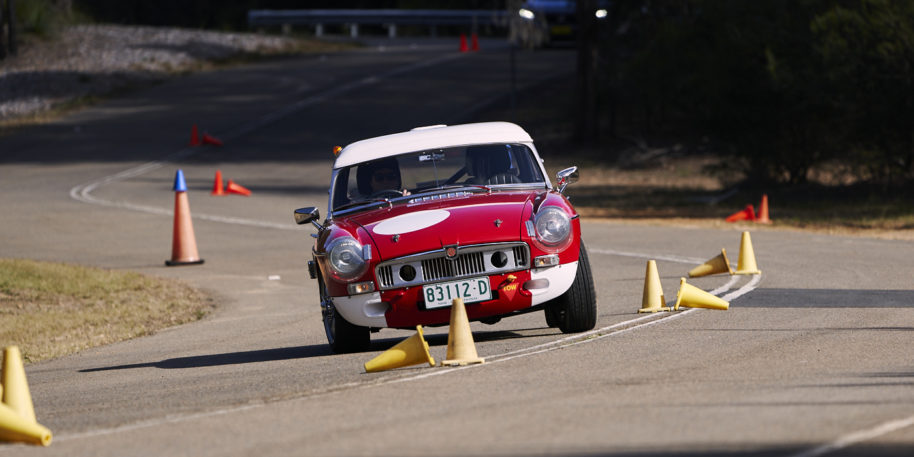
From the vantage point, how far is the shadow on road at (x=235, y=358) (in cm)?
973

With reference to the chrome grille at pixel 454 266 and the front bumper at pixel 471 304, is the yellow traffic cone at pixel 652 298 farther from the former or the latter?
the chrome grille at pixel 454 266

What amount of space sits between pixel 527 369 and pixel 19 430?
302 cm

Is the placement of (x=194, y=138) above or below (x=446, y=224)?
below

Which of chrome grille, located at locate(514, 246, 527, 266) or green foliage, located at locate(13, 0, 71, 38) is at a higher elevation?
green foliage, located at locate(13, 0, 71, 38)

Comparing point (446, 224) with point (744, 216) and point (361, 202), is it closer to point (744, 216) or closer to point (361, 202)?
point (361, 202)

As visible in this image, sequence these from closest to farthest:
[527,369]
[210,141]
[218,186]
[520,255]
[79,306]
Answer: [527,369] < [520,255] < [79,306] < [218,186] < [210,141]

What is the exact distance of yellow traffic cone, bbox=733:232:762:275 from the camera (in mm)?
13836

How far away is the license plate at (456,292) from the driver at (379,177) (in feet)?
4.79

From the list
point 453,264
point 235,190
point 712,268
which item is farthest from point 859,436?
point 235,190

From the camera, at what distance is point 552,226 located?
29.6ft

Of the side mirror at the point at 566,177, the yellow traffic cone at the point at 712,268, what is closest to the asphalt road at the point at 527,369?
the yellow traffic cone at the point at 712,268

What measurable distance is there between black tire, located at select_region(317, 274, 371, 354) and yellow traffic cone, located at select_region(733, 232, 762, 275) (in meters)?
5.62

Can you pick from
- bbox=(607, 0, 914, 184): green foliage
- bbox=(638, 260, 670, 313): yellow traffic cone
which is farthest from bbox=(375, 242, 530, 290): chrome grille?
bbox=(607, 0, 914, 184): green foliage

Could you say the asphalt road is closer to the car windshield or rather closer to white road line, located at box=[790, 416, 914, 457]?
white road line, located at box=[790, 416, 914, 457]
